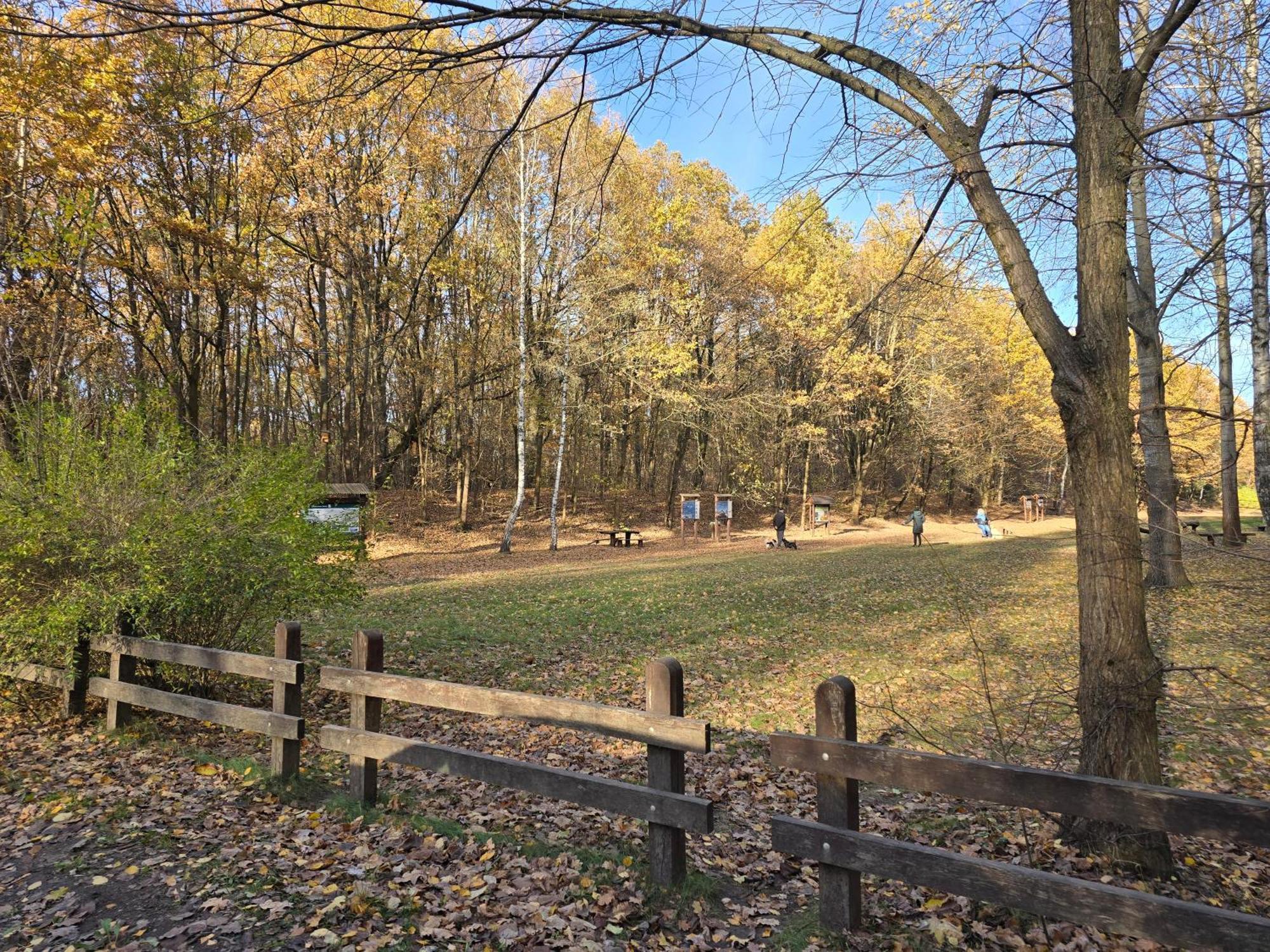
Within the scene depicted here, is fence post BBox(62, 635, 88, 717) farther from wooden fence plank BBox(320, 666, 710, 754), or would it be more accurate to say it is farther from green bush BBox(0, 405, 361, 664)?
wooden fence plank BBox(320, 666, 710, 754)

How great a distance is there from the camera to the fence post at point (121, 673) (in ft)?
18.9

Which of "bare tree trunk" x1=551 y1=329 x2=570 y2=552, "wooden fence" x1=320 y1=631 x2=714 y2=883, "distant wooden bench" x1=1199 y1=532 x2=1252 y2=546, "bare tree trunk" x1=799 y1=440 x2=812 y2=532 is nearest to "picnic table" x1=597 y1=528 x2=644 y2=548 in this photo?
"bare tree trunk" x1=551 y1=329 x2=570 y2=552

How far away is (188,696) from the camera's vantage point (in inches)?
216

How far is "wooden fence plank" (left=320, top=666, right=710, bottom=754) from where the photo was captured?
11.6 ft

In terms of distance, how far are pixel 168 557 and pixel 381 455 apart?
972 inches


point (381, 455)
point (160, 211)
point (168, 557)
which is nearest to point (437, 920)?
point (168, 557)

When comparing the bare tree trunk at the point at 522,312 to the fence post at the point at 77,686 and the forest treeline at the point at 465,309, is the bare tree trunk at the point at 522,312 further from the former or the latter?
the fence post at the point at 77,686

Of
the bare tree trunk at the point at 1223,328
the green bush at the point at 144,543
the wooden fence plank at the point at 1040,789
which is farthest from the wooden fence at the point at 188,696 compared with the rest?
the bare tree trunk at the point at 1223,328

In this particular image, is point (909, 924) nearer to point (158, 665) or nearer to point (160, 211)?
point (158, 665)

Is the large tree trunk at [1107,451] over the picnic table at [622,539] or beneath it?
over

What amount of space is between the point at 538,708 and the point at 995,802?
2.30 metres

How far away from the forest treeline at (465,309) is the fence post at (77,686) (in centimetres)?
292

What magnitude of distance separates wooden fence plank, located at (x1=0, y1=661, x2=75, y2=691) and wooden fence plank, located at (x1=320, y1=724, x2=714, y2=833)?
303 cm

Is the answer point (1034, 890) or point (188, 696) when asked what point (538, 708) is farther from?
point (188, 696)
